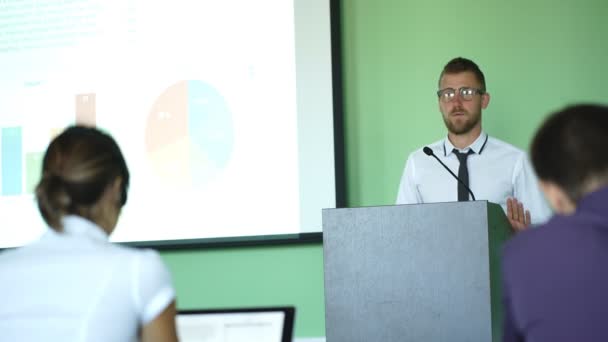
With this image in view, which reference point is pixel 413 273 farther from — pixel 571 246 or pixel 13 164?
pixel 13 164

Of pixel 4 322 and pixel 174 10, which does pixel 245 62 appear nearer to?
pixel 174 10

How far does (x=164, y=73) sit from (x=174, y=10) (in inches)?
12.6

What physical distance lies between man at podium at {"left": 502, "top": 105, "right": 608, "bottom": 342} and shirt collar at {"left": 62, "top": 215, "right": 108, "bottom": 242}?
744mm

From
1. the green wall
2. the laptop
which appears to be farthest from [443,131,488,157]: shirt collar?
the laptop

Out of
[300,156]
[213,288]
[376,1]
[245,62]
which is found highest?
[376,1]

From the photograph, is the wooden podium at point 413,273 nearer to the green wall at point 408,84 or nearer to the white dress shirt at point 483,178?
the white dress shirt at point 483,178

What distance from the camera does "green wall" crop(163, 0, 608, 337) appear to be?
3586mm

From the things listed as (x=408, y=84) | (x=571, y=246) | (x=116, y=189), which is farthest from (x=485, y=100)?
(x=571, y=246)

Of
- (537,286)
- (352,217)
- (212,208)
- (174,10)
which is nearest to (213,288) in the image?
(212,208)

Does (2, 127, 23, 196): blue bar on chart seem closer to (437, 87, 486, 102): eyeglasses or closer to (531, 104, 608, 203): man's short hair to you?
(437, 87, 486, 102): eyeglasses

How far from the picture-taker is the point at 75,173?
1.39 metres

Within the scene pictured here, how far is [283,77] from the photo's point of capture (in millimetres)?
3766

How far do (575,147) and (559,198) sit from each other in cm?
9

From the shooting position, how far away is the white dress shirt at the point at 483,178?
10.7ft
